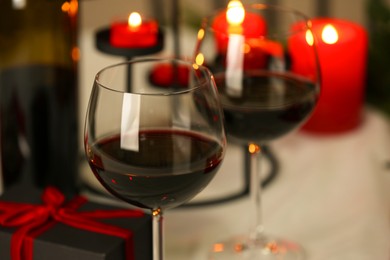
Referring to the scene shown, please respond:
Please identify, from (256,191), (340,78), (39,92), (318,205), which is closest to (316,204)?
(318,205)

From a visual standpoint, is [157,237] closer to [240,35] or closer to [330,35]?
[240,35]

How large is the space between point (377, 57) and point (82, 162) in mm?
456

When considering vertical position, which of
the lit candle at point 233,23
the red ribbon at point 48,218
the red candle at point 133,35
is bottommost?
the red ribbon at point 48,218

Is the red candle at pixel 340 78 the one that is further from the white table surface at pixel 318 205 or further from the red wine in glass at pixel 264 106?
the red wine in glass at pixel 264 106

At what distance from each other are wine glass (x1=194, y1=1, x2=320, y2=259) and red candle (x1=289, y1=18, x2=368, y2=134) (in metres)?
0.25

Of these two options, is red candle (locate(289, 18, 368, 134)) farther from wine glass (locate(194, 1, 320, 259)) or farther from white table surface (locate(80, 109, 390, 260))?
wine glass (locate(194, 1, 320, 259))

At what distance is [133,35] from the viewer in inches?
35.6

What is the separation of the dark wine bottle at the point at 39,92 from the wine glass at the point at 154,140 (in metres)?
0.22

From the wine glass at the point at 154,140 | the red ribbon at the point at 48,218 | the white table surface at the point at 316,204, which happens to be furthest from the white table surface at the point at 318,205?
the wine glass at the point at 154,140

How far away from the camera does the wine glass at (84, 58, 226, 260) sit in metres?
0.63

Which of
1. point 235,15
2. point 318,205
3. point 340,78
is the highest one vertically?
point 235,15

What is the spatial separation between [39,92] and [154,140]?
0.29 metres

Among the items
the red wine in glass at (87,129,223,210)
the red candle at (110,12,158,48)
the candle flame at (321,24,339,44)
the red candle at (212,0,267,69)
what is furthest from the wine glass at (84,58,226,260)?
the candle flame at (321,24,339,44)

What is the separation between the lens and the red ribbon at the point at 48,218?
2.41 ft
